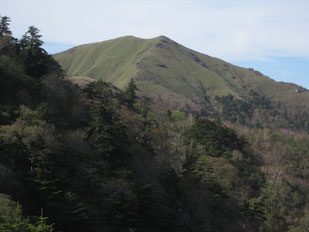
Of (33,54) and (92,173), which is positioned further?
(33,54)

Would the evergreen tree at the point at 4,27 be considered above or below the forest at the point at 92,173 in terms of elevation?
above

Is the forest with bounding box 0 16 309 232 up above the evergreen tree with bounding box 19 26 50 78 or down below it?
below

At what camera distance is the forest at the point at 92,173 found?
24.6m

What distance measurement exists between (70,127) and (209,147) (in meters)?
42.0

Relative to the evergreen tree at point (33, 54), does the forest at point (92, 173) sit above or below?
below

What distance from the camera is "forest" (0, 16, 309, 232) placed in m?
24.6

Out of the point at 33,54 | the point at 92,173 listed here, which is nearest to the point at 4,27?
the point at 33,54

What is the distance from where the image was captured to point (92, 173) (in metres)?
32.2

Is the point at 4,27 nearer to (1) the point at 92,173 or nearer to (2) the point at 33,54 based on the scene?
(2) the point at 33,54

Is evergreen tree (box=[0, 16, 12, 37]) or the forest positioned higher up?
evergreen tree (box=[0, 16, 12, 37])

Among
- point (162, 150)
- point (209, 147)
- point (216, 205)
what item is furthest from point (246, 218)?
point (209, 147)

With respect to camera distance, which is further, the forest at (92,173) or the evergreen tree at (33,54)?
the evergreen tree at (33,54)

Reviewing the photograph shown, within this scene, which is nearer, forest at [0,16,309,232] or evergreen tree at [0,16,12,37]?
forest at [0,16,309,232]

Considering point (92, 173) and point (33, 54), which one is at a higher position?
point (33, 54)
